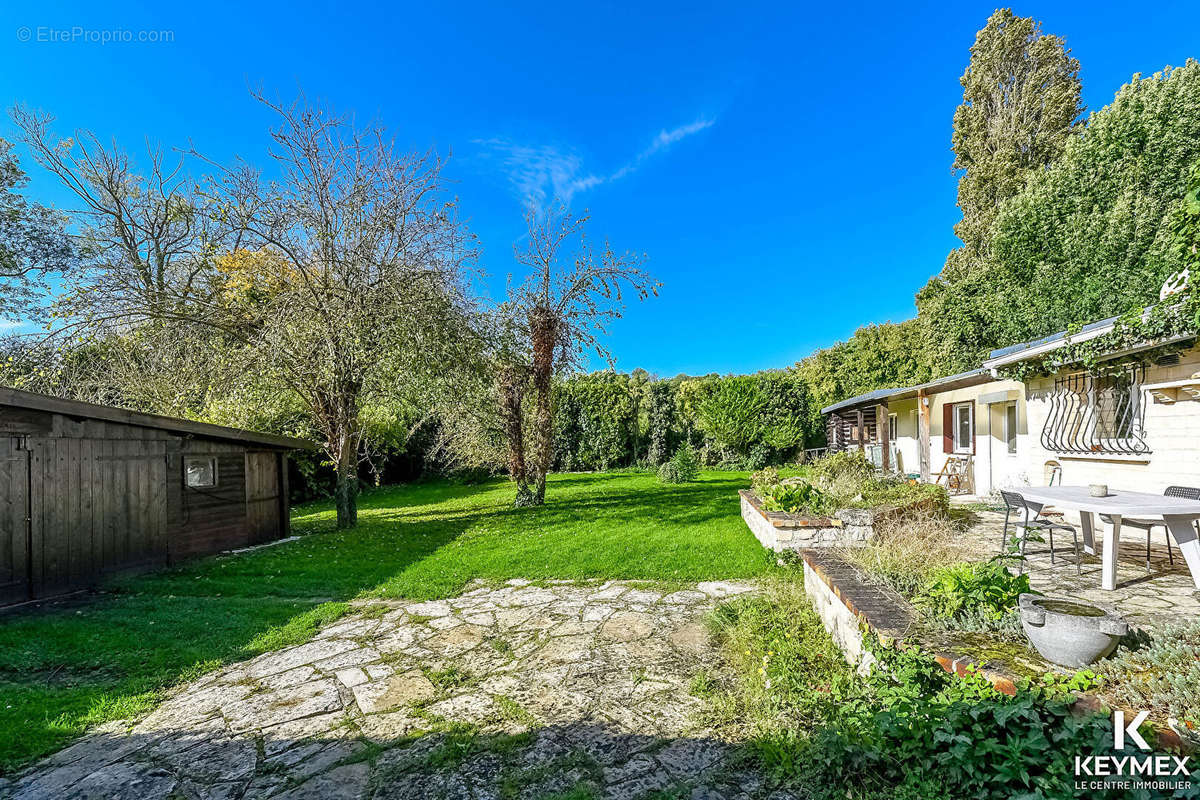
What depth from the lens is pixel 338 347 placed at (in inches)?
340

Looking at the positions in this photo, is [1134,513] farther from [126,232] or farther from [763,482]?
[126,232]

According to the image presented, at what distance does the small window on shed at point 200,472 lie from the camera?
303 inches

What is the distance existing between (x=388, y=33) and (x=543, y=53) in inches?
139

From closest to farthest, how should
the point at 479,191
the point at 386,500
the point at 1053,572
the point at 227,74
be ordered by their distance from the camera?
the point at 1053,572, the point at 227,74, the point at 479,191, the point at 386,500

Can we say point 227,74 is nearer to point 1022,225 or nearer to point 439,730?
point 439,730

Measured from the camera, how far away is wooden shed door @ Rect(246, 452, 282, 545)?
8.84 metres

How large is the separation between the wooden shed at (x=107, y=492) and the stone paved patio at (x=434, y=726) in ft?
13.1

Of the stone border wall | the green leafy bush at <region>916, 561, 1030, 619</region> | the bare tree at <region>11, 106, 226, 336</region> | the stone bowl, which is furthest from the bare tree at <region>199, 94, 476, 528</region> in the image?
the stone bowl

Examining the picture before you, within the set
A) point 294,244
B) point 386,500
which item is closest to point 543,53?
point 294,244

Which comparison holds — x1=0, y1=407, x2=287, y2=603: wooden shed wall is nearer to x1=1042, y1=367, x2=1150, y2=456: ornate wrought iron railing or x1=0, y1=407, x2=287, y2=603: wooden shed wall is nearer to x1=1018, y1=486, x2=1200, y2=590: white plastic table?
x1=1018, y1=486, x2=1200, y2=590: white plastic table

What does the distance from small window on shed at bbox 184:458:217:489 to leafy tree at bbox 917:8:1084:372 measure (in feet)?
69.5

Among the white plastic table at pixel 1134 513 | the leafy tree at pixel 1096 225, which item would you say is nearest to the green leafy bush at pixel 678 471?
the leafy tree at pixel 1096 225

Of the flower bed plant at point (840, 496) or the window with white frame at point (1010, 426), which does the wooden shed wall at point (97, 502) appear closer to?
the flower bed plant at point (840, 496)

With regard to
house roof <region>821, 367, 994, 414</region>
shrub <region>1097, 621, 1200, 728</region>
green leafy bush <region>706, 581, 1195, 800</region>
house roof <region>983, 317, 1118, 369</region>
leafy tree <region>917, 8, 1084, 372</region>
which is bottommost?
green leafy bush <region>706, 581, 1195, 800</region>
